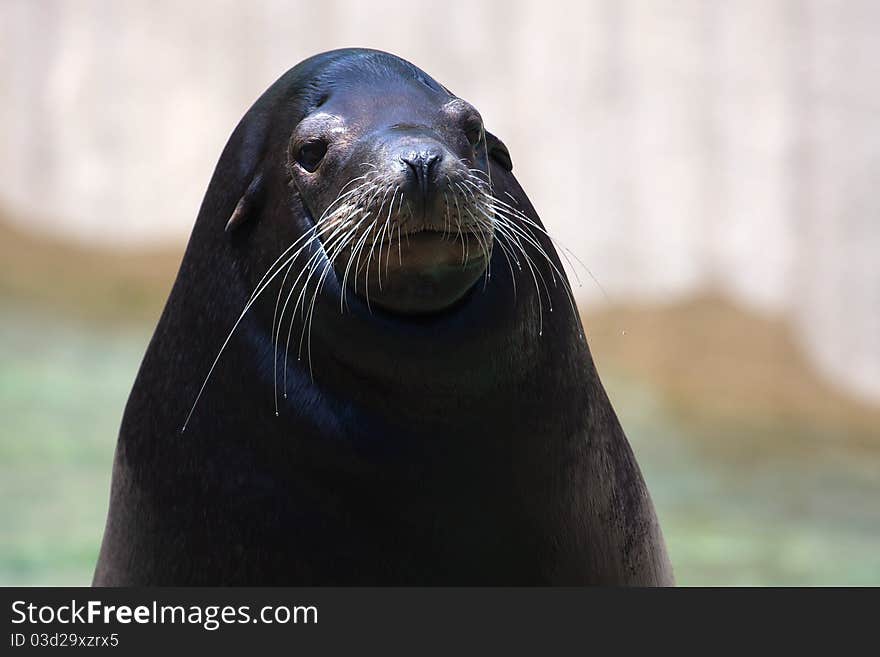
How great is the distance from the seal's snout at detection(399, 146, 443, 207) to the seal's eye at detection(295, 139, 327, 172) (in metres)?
0.30

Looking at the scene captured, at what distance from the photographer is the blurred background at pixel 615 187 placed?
9734 mm

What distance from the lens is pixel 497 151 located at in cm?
300

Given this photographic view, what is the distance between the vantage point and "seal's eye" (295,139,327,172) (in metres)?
2.73

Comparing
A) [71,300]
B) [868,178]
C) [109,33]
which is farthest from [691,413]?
[109,33]

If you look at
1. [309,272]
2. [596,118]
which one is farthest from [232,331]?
[596,118]

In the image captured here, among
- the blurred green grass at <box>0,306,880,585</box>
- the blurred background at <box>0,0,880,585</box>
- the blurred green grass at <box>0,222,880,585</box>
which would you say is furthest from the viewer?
the blurred background at <box>0,0,880,585</box>

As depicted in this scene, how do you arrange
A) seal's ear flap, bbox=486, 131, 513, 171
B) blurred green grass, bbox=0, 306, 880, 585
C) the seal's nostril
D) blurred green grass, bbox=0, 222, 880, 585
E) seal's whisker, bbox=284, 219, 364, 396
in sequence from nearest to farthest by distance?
the seal's nostril, seal's whisker, bbox=284, 219, 364, 396, seal's ear flap, bbox=486, 131, 513, 171, blurred green grass, bbox=0, 306, 880, 585, blurred green grass, bbox=0, 222, 880, 585

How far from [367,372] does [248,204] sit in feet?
1.49

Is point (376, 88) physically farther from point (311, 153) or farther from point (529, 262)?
point (529, 262)

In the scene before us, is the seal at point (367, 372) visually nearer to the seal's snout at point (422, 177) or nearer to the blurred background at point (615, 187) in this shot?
the seal's snout at point (422, 177)

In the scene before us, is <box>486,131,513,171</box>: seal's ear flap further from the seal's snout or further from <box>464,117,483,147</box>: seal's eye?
the seal's snout

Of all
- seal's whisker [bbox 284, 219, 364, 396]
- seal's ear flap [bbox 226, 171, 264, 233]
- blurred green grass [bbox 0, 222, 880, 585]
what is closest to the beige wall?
blurred green grass [bbox 0, 222, 880, 585]

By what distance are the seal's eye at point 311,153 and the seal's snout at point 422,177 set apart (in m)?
0.30

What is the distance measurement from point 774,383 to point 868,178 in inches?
71.1
